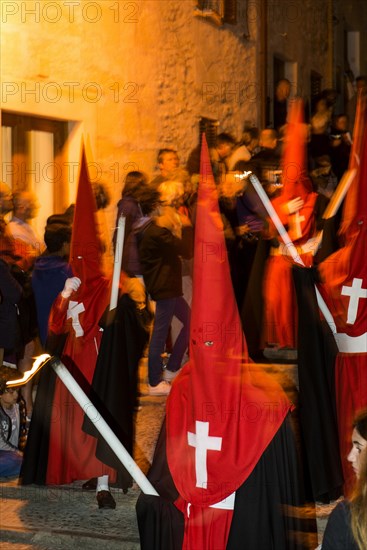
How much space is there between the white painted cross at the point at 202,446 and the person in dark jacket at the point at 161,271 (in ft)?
11.9

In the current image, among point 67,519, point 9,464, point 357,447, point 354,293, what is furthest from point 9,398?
point 357,447

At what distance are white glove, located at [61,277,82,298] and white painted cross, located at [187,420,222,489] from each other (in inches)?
92.5

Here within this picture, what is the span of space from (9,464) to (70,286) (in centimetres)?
131

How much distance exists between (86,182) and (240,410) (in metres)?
2.81

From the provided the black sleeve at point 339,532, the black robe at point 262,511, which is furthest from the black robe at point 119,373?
the black sleeve at point 339,532

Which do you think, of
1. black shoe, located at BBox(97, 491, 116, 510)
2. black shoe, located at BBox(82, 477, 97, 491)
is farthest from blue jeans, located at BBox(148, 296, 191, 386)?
black shoe, located at BBox(97, 491, 116, 510)

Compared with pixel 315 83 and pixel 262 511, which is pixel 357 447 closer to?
pixel 262 511

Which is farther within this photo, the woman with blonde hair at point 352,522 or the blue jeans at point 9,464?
the blue jeans at point 9,464

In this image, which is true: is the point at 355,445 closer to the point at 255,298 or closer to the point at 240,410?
the point at 240,410

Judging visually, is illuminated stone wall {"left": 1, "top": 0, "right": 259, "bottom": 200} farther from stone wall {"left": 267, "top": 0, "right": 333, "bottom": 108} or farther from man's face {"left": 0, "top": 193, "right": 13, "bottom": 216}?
man's face {"left": 0, "top": 193, "right": 13, "bottom": 216}

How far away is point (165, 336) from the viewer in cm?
833

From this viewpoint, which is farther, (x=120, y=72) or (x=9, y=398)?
(x=120, y=72)

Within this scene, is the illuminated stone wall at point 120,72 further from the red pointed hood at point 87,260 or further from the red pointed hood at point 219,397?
the red pointed hood at point 219,397

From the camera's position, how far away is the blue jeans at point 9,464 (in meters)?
7.03
